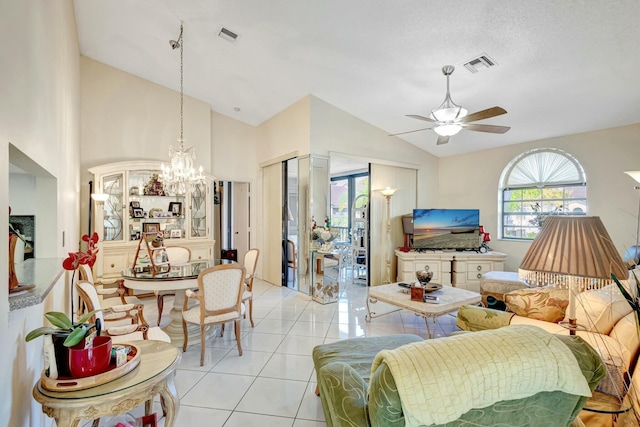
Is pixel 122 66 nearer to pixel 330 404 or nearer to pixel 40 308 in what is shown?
pixel 40 308

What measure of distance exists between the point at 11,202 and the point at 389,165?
17.8 feet

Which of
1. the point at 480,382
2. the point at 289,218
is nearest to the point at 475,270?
the point at 289,218

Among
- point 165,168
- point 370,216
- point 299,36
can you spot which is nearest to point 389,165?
point 370,216

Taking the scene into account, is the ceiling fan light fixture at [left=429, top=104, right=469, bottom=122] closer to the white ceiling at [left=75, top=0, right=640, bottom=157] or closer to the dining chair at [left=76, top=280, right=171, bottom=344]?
the white ceiling at [left=75, top=0, right=640, bottom=157]

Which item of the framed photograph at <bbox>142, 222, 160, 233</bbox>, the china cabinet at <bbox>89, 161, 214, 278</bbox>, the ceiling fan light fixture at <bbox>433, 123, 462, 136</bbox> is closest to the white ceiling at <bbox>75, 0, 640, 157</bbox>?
the ceiling fan light fixture at <bbox>433, 123, 462, 136</bbox>

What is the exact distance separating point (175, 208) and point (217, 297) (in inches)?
127

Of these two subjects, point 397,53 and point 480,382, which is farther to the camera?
point 397,53

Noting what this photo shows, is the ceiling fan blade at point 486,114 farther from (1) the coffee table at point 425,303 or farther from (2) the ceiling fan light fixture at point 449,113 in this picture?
(1) the coffee table at point 425,303

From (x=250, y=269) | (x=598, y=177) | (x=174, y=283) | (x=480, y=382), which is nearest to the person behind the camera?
(x=480, y=382)

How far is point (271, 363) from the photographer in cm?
283

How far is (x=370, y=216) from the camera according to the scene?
5965mm

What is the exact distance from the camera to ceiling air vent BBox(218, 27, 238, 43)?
142 inches

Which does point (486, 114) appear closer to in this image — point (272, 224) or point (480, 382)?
point (480, 382)

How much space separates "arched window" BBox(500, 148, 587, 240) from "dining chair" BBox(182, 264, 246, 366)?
517 cm
